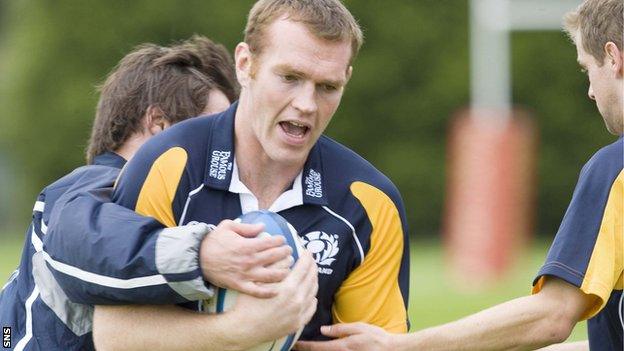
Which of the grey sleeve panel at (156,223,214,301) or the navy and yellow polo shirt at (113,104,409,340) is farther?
the navy and yellow polo shirt at (113,104,409,340)

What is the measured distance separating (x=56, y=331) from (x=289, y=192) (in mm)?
983

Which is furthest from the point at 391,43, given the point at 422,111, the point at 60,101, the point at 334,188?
the point at 334,188

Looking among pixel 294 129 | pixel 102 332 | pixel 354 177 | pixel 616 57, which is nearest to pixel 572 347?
pixel 354 177

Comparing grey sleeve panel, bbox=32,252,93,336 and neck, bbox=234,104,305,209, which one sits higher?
neck, bbox=234,104,305,209

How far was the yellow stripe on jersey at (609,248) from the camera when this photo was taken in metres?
4.50

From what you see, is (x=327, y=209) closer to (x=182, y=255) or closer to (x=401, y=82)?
(x=182, y=255)

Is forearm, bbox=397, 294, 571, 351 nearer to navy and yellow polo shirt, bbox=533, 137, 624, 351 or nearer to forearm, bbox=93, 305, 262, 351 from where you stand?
navy and yellow polo shirt, bbox=533, 137, 624, 351

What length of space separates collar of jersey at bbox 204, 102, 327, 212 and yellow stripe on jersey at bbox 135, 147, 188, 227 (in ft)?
0.40

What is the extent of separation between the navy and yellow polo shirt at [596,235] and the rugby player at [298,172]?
0.63m

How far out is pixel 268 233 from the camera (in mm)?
4438

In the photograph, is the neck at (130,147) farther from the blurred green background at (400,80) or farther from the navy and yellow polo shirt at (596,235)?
the blurred green background at (400,80)

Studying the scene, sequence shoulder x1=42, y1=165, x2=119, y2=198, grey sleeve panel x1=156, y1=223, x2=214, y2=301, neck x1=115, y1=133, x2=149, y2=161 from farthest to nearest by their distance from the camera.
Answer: neck x1=115, y1=133, x2=149, y2=161, shoulder x1=42, y1=165, x2=119, y2=198, grey sleeve panel x1=156, y1=223, x2=214, y2=301

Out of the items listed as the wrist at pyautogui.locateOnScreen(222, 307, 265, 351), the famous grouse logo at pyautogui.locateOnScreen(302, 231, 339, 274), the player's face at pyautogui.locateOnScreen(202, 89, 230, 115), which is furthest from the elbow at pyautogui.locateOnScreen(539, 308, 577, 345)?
the player's face at pyautogui.locateOnScreen(202, 89, 230, 115)

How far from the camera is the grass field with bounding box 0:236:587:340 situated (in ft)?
41.9
